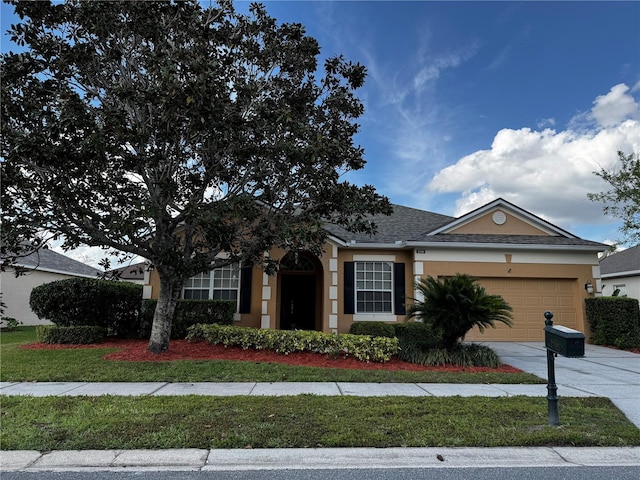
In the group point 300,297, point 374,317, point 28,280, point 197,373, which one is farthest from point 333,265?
point 28,280

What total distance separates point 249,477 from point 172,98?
5.82 meters

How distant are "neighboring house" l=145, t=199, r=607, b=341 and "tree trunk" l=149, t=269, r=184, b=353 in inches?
135

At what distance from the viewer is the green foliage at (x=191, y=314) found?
38.7 feet

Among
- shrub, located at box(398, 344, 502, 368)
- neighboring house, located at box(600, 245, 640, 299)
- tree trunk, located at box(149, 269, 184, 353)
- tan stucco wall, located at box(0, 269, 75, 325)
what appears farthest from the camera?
neighboring house, located at box(600, 245, 640, 299)

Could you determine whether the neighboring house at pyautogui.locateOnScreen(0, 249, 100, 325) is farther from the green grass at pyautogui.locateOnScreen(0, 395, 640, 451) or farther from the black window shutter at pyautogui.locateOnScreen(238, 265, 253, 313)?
the green grass at pyautogui.locateOnScreen(0, 395, 640, 451)

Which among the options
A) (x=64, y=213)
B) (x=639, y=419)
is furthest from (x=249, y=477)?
(x=64, y=213)

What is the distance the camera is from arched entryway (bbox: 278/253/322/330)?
14.8 meters

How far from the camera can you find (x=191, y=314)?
11.9 m

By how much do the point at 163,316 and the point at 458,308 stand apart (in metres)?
6.82

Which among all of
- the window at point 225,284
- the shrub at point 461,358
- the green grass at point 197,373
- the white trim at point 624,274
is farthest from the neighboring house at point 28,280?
the white trim at point 624,274

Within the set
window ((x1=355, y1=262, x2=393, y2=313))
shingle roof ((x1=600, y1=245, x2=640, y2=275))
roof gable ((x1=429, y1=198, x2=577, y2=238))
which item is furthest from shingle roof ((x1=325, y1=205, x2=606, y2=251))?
shingle roof ((x1=600, y1=245, x2=640, y2=275))

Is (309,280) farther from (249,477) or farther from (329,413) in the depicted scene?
(249,477)

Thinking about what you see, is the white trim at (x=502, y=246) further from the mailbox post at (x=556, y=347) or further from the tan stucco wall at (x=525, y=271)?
the mailbox post at (x=556, y=347)

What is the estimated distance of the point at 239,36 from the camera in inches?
352
